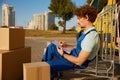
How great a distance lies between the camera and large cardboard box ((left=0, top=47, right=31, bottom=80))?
5.50 m

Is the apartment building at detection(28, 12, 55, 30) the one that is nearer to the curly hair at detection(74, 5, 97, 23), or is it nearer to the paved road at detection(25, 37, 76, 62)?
the paved road at detection(25, 37, 76, 62)

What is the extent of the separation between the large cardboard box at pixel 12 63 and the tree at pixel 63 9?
112 feet

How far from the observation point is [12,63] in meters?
5.84

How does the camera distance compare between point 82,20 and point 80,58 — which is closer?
point 80,58

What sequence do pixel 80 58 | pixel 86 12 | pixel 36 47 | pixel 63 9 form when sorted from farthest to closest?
1. pixel 63 9
2. pixel 36 47
3. pixel 86 12
4. pixel 80 58

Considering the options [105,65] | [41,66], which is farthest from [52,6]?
[41,66]

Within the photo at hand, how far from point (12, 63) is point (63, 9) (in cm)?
3514

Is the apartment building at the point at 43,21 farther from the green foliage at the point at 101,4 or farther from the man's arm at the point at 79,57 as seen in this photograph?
the man's arm at the point at 79,57

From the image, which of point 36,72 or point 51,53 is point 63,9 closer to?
point 51,53

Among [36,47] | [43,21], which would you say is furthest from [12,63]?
[43,21]

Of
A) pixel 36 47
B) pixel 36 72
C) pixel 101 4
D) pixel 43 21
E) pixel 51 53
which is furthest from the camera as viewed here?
pixel 43 21

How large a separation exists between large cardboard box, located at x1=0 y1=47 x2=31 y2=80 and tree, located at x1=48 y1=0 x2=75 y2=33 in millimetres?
34234

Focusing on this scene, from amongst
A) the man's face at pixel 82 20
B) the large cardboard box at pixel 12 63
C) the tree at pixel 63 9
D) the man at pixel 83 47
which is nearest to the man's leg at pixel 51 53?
the man at pixel 83 47

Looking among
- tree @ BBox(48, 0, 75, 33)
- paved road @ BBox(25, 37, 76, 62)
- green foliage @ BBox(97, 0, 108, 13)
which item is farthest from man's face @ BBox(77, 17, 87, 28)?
tree @ BBox(48, 0, 75, 33)
